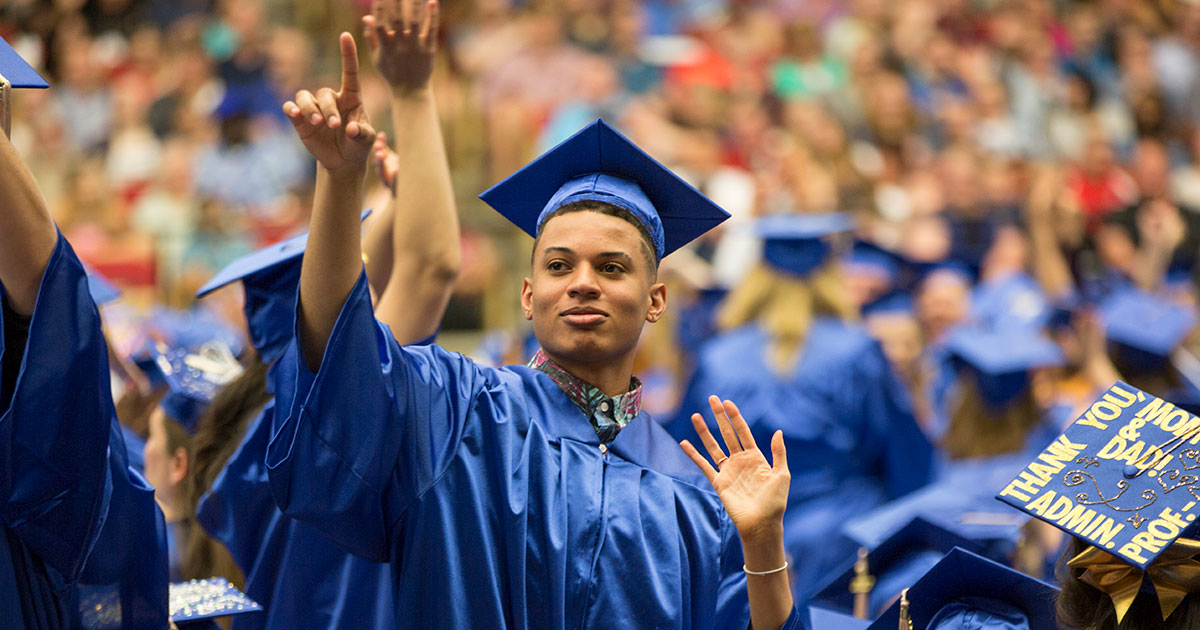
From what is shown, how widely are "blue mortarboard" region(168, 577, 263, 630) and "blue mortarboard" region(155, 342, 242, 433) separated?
41.0 inches

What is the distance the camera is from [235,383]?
379 centimetres

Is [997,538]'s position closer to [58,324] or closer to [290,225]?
[58,324]

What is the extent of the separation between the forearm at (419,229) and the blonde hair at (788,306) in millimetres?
2861

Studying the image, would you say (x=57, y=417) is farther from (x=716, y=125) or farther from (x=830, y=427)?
(x=716, y=125)

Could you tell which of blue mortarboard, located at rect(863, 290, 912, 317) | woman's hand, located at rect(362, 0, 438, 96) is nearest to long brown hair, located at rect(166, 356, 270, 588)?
woman's hand, located at rect(362, 0, 438, 96)

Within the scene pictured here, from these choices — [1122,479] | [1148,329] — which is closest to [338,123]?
[1122,479]

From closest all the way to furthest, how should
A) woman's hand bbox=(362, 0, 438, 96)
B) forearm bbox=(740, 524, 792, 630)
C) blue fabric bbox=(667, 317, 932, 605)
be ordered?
forearm bbox=(740, 524, 792, 630)
woman's hand bbox=(362, 0, 438, 96)
blue fabric bbox=(667, 317, 932, 605)

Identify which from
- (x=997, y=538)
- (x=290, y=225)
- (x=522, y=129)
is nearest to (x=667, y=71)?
(x=522, y=129)

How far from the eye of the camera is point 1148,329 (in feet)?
19.5

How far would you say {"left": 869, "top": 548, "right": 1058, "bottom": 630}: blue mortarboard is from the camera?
2924mm

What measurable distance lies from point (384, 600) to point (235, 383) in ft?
3.49

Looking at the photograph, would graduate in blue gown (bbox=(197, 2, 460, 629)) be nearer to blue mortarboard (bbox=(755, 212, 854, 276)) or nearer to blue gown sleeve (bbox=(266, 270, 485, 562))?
blue gown sleeve (bbox=(266, 270, 485, 562))

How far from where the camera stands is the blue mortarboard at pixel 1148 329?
19.2 ft

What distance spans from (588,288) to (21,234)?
3.49 ft
